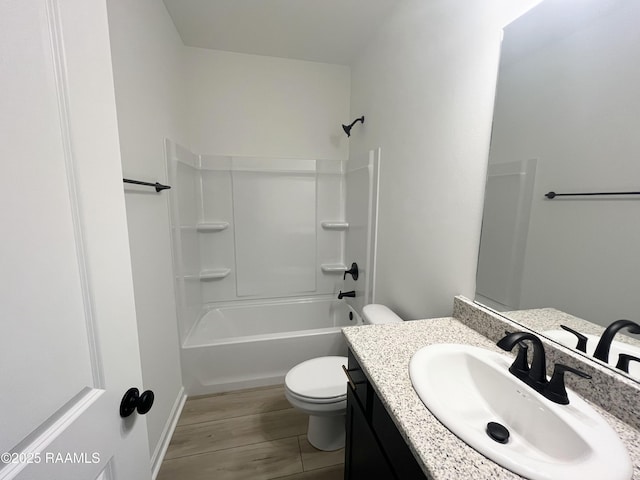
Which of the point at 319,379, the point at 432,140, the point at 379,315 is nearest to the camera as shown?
the point at 432,140

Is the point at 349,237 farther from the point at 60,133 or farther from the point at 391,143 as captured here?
the point at 60,133

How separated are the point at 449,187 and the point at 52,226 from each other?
131cm

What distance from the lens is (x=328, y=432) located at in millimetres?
1479

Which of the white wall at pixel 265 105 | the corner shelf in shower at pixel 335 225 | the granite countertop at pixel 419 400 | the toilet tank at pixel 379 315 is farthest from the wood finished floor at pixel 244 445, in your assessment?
the white wall at pixel 265 105

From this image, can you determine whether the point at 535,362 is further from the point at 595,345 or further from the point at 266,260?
the point at 266,260

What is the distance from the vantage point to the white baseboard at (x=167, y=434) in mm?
1341

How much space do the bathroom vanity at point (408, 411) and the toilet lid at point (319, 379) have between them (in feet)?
1.10

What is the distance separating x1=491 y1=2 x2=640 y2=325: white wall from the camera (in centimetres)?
63

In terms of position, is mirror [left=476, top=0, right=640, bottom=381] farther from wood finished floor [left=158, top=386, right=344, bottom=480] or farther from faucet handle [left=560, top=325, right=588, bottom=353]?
wood finished floor [left=158, top=386, right=344, bottom=480]

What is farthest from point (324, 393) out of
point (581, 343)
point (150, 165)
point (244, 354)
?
point (150, 165)

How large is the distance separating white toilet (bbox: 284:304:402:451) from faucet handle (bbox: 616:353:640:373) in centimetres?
95

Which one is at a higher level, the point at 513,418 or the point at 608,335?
the point at 608,335

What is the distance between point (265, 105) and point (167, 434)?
8.30ft

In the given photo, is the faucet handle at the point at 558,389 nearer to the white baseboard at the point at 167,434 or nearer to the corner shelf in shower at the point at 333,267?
the white baseboard at the point at 167,434
